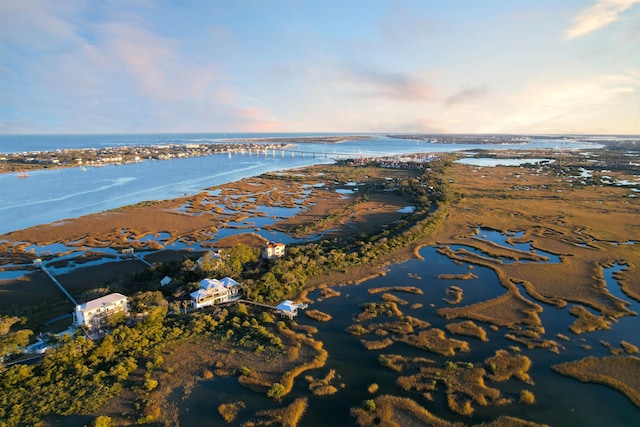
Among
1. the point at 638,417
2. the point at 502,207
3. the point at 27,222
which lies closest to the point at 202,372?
the point at 638,417

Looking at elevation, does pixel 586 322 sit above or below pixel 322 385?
above

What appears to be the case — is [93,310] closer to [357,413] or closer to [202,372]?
[202,372]

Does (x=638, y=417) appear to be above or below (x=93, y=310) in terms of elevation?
below

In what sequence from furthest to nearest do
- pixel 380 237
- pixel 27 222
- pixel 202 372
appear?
pixel 27 222, pixel 380 237, pixel 202 372

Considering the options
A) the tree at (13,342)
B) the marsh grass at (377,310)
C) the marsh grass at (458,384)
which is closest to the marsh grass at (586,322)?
the marsh grass at (458,384)

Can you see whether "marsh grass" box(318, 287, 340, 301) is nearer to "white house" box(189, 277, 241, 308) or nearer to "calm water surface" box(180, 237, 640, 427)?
"calm water surface" box(180, 237, 640, 427)

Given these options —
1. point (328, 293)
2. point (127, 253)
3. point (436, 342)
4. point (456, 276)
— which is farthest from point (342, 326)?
point (127, 253)

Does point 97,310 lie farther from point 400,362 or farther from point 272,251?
point 400,362
